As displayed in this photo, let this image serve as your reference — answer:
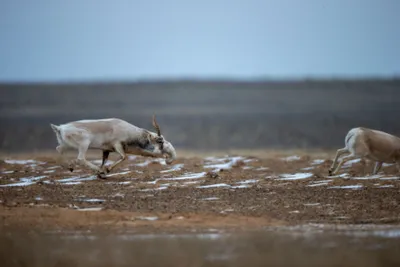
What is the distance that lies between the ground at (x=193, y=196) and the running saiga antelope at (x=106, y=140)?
44cm

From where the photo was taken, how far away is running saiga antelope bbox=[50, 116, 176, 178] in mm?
18266

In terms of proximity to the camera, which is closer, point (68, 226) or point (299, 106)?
point (68, 226)

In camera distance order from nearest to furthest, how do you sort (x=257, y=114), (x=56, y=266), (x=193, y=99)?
(x=56, y=266)
(x=257, y=114)
(x=193, y=99)

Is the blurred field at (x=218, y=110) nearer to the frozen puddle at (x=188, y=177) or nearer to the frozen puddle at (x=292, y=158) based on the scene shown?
the frozen puddle at (x=292, y=158)

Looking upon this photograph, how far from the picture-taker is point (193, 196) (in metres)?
15.9

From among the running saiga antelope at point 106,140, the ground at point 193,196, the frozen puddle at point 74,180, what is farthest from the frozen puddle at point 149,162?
the frozen puddle at point 74,180

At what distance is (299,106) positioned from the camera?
4088cm

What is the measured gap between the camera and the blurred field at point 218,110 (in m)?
34.1

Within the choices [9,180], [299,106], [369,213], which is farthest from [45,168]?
[299,106]

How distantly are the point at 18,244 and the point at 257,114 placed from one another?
27.9 m

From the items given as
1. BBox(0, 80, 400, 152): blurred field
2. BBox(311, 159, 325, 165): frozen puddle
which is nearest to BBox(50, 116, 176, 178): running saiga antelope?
BBox(311, 159, 325, 165): frozen puddle

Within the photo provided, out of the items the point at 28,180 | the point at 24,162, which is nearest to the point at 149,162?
the point at 24,162

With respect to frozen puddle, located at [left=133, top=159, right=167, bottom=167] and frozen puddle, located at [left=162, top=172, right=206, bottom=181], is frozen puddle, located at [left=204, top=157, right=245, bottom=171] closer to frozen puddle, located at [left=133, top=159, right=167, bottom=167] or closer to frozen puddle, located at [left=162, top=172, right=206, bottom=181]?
frozen puddle, located at [left=133, top=159, right=167, bottom=167]

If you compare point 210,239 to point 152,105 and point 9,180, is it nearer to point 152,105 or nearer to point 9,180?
point 9,180
